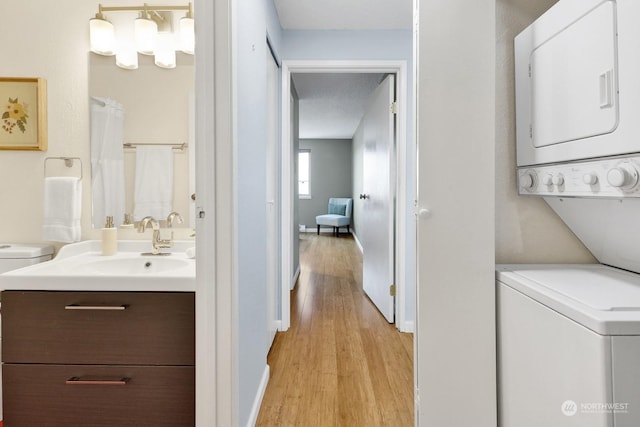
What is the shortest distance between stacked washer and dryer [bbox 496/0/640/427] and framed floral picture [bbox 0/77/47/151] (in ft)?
7.02

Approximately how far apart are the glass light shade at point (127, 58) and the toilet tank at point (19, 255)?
0.99m

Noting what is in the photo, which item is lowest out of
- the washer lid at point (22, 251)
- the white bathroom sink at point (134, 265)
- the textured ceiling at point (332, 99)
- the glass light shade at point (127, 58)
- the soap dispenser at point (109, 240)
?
the white bathroom sink at point (134, 265)

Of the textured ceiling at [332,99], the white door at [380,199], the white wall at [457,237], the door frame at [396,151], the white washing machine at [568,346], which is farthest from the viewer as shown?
the textured ceiling at [332,99]

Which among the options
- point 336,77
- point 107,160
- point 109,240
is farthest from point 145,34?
point 336,77

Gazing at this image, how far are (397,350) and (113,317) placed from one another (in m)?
1.75

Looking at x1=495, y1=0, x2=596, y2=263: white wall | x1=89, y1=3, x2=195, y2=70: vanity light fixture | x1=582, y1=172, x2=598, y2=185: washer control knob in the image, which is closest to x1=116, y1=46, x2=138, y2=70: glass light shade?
x1=89, y1=3, x2=195, y2=70: vanity light fixture

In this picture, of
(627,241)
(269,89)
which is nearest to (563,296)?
(627,241)

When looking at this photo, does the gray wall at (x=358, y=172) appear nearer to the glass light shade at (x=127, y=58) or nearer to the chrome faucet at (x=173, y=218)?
the chrome faucet at (x=173, y=218)

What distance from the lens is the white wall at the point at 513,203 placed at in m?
1.31

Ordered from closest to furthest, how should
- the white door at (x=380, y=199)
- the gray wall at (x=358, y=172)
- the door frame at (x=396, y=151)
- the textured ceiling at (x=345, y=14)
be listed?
the textured ceiling at (x=345, y=14) < the door frame at (x=396, y=151) < the white door at (x=380, y=199) < the gray wall at (x=358, y=172)

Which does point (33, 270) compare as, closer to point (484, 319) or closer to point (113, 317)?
point (113, 317)

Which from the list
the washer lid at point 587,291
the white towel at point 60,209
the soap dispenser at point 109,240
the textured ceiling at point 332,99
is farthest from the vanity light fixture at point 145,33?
the textured ceiling at point 332,99

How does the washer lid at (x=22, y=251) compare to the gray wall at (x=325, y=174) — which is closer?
the washer lid at (x=22, y=251)

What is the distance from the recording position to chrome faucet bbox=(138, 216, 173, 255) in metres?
1.71
